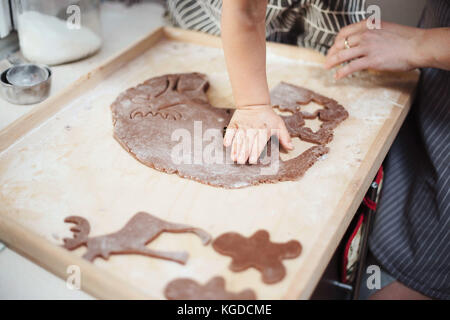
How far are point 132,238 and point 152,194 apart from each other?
104mm

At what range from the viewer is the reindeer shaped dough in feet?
1.99

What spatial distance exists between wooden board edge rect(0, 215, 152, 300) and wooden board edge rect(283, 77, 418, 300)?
205 mm

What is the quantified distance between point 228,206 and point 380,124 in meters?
0.39

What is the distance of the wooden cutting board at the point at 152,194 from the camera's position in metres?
0.59

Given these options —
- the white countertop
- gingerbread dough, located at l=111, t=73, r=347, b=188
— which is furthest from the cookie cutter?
gingerbread dough, located at l=111, t=73, r=347, b=188

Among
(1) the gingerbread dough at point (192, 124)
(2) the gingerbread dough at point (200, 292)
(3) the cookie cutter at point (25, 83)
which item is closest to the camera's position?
(2) the gingerbread dough at point (200, 292)

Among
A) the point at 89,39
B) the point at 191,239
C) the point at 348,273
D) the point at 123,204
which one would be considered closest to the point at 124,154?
the point at 123,204

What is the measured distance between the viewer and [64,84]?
100cm

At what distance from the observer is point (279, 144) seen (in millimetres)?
824

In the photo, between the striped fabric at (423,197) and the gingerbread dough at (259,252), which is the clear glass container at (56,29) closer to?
the gingerbread dough at (259,252)

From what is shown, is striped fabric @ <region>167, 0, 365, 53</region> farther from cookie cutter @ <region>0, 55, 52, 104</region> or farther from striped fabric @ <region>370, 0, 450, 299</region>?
cookie cutter @ <region>0, 55, 52, 104</region>

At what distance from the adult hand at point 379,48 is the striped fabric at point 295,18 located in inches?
3.3

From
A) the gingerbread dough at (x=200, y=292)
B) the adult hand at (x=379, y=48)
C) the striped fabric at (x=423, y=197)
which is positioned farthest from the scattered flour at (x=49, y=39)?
the striped fabric at (x=423, y=197)
